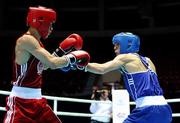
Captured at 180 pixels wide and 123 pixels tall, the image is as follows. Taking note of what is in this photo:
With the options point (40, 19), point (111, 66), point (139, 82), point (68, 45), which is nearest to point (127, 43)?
point (111, 66)

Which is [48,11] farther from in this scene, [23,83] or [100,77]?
[100,77]

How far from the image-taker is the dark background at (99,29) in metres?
10.2

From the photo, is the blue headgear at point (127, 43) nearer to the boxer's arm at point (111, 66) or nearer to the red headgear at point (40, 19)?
the boxer's arm at point (111, 66)

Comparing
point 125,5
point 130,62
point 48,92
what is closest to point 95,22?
point 125,5

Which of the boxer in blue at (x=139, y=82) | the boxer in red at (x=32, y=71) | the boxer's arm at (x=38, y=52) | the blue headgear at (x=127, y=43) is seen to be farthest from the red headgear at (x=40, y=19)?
the blue headgear at (x=127, y=43)

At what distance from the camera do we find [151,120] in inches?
105

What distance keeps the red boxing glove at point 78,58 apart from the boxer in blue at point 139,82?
177 millimetres

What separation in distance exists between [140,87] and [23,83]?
777mm

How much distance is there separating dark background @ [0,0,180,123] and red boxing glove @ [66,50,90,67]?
699 centimetres

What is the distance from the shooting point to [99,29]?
1055cm

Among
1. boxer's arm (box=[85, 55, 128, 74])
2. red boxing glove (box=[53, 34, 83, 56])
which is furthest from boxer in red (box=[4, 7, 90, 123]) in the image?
boxer's arm (box=[85, 55, 128, 74])

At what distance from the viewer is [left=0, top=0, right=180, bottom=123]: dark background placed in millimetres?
10195

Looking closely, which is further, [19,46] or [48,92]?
[48,92]

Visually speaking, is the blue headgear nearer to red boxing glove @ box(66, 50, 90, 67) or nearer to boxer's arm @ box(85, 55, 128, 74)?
boxer's arm @ box(85, 55, 128, 74)
